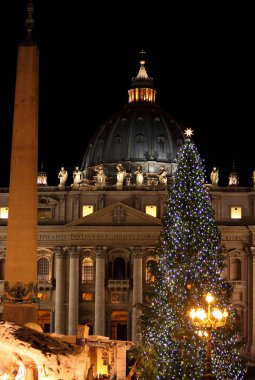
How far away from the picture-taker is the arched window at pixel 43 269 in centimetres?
8938

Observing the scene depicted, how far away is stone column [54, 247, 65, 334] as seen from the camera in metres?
87.6

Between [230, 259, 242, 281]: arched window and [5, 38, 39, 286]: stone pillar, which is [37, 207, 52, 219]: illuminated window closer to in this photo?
[230, 259, 242, 281]: arched window

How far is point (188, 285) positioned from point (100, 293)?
155 feet

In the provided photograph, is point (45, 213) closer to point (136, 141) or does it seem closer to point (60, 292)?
point (60, 292)

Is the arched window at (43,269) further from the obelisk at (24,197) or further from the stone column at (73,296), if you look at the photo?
the obelisk at (24,197)

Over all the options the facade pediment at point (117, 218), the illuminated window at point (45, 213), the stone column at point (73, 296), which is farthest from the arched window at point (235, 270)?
the illuminated window at point (45, 213)

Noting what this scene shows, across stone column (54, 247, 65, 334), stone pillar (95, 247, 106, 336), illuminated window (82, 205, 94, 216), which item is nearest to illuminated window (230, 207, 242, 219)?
stone pillar (95, 247, 106, 336)

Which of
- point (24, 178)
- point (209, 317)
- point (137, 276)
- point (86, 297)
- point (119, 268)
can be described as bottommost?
point (209, 317)

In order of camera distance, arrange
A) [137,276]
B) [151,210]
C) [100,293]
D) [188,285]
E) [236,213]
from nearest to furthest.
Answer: [188,285] < [100,293] < [137,276] < [236,213] < [151,210]

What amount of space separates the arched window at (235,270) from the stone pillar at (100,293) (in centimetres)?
1108

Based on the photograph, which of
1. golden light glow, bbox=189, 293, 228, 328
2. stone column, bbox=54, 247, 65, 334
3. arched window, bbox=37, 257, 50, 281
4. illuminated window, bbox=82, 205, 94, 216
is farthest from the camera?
illuminated window, bbox=82, 205, 94, 216

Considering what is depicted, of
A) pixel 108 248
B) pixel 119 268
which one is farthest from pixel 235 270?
pixel 108 248

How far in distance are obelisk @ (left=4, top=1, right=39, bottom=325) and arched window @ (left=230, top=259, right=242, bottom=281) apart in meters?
54.6

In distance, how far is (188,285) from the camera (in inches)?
1613
